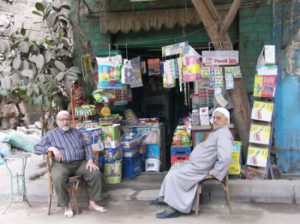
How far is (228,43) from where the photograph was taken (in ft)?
20.0

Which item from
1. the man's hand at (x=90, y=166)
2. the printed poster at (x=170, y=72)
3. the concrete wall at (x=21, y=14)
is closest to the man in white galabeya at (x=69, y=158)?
the man's hand at (x=90, y=166)

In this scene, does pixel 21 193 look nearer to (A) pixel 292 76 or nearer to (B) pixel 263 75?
(B) pixel 263 75

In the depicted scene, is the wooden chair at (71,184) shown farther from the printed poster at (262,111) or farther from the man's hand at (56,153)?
the printed poster at (262,111)

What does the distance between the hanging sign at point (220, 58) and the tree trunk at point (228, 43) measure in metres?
0.11

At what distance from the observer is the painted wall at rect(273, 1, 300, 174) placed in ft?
20.5

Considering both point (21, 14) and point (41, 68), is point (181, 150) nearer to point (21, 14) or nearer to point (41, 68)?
point (41, 68)

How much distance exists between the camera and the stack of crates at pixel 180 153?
6.39 metres

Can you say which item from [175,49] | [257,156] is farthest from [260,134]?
[175,49]

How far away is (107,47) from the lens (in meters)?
7.40

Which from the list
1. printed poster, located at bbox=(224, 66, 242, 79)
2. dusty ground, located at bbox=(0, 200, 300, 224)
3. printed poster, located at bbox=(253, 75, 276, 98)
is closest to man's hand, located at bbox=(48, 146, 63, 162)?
dusty ground, located at bbox=(0, 200, 300, 224)

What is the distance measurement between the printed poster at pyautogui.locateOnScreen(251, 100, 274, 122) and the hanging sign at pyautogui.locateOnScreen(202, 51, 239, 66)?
0.71m

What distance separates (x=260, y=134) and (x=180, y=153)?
1.26 m

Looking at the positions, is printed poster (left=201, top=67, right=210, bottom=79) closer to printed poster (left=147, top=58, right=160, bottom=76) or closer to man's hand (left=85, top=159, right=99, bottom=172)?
printed poster (left=147, top=58, right=160, bottom=76)

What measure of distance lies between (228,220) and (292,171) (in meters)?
2.02
